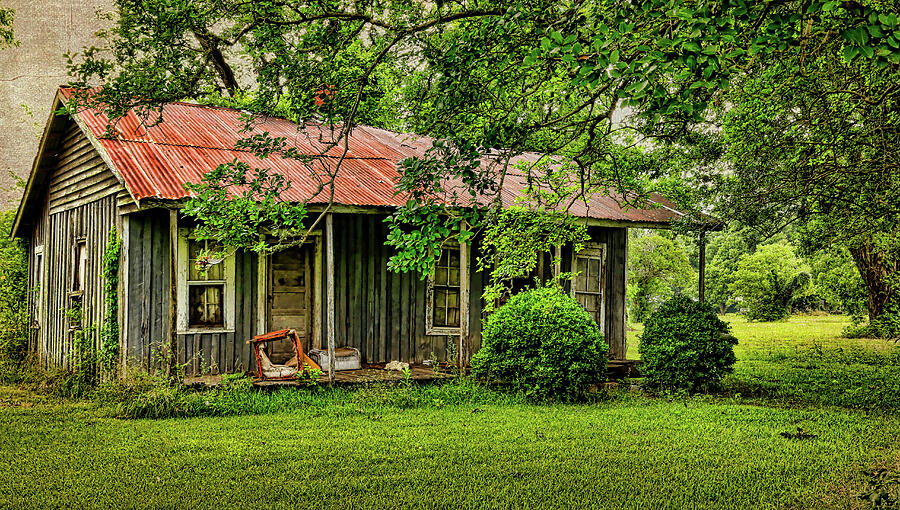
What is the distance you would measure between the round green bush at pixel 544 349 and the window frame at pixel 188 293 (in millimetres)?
4210

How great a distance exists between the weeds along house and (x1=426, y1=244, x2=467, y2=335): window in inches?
1.1

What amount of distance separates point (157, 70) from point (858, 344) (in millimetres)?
22423

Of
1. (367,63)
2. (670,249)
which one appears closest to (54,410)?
(367,63)

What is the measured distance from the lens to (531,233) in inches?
340

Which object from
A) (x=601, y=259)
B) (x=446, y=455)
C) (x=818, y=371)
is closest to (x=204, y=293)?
(x=446, y=455)

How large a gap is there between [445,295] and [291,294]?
3029mm

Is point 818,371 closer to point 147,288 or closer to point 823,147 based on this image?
point 823,147

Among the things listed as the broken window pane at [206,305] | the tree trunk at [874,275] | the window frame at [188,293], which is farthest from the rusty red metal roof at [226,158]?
the tree trunk at [874,275]

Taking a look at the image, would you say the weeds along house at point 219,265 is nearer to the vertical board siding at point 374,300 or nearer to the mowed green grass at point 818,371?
the vertical board siding at point 374,300

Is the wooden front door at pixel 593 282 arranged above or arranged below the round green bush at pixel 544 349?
above

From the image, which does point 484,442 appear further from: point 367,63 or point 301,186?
point 301,186

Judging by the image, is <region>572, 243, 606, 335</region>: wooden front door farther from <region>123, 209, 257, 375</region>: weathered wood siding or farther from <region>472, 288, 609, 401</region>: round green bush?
<region>123, 209, 257, 375</region>: weathered wood siding

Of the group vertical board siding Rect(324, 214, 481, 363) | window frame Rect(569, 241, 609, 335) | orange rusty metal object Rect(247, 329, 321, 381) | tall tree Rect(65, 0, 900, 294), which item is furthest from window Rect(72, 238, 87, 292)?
window frame Rect(569, 241, 609, 335)

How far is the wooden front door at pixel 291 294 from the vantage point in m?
13.5
